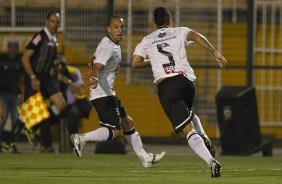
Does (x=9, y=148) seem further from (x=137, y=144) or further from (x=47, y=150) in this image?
(x=137, y=144)

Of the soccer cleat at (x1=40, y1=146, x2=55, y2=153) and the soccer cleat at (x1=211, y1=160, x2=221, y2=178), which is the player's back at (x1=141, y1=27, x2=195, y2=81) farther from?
the soccer cleat at (x1=40, y1=146, x2=55, y2=153)

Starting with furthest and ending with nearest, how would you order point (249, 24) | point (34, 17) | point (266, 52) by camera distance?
point (266, 52)
point (34, 17)
point (249, 24)

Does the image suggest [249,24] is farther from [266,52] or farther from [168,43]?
[168,43]

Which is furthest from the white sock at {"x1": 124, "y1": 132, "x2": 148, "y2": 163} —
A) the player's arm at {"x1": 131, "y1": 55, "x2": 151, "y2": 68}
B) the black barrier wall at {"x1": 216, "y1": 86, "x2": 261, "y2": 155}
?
the black barrier wall at {"x1": 216, "y1": 86, "x2": 261, "y2": 155}

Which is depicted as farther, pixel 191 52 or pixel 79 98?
pixel 191 52

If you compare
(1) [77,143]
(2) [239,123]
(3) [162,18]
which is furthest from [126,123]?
(2) [239,123]

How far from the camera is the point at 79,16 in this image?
24.1m

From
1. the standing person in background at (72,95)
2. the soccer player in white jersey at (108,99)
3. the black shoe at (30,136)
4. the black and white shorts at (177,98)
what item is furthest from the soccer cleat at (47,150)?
the black and white shorts at (177,98)

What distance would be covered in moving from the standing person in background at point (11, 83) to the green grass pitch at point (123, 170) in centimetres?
284

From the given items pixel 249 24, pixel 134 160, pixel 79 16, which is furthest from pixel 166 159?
pixel 79 16

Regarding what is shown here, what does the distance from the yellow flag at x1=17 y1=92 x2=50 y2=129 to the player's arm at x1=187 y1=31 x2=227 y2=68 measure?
22.0 feet

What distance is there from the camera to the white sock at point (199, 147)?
1375cm

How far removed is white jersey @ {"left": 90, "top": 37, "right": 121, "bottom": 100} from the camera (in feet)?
55.1

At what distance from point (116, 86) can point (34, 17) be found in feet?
7.85
